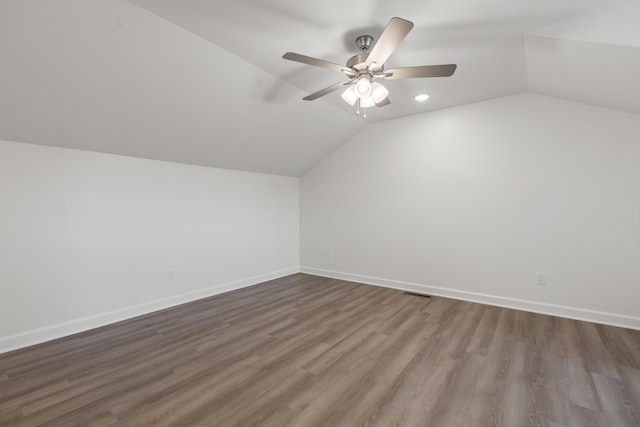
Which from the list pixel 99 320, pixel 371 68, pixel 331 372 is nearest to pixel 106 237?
pixel 99 320

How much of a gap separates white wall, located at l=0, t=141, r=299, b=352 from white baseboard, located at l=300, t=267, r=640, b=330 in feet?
6.26

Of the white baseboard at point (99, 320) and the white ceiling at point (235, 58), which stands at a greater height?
the white ceiling at point (235, 58)

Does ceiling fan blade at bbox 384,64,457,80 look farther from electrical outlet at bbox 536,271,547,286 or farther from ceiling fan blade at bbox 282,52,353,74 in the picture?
electrical outlet at bbox 536,271,547,286

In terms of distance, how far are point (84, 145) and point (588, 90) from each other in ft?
15.5

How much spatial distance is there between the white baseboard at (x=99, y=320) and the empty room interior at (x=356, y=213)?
0.06 ft

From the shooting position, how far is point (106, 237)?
2.94 metres

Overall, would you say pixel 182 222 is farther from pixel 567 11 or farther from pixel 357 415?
pixel 567 11

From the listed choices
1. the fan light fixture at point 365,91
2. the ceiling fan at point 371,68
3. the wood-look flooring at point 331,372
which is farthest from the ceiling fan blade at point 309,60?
the wood-look flooring at point 331,372

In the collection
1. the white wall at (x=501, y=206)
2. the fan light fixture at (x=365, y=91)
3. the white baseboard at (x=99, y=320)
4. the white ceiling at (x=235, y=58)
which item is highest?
the white ceiling at (x=235, y=58)

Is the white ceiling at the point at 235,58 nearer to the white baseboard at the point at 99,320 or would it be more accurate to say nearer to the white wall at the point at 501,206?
the white wall at the point at 501,206

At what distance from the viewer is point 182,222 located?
3604mm

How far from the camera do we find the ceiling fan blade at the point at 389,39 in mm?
1512

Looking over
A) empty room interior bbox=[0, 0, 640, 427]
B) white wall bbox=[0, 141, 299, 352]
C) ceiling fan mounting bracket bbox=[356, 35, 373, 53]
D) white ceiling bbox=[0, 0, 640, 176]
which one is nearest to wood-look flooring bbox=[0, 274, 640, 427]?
empty room interior bbox=[0, 0, 640, 427]

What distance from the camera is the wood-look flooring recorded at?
5.42 ft
